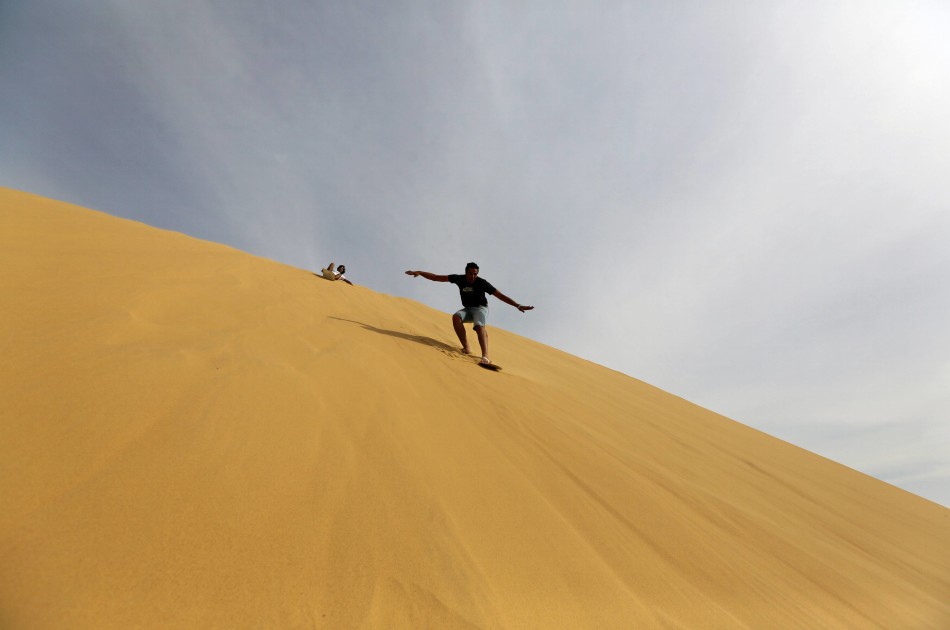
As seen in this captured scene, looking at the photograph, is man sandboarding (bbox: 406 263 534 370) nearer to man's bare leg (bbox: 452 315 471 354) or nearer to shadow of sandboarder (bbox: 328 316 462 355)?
man's bare leg (bbox: 452 315 471 354)

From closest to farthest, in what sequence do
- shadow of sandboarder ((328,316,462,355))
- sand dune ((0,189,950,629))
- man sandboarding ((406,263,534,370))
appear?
sand dune ((0,189,950,629)) → shadow of sandboarder ((328,316,462,355)) → man sandboarding ((406,263,534,370))

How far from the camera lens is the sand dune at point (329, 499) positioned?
936 mm

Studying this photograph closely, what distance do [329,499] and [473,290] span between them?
12.4 feet

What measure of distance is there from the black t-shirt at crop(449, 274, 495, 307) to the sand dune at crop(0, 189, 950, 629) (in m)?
1.81

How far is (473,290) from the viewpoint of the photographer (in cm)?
493

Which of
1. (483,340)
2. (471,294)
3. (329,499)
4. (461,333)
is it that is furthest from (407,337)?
(329,499)

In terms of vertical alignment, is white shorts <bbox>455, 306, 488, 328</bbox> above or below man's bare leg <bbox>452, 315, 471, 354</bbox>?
above

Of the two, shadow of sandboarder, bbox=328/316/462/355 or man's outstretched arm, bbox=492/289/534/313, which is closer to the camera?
shadow of sandboarder, bbox=328/316/462/355

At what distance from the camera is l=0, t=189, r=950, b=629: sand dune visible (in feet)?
3.07

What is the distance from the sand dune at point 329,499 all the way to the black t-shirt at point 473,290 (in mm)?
1814

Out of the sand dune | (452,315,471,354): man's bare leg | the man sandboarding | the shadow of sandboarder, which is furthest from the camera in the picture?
the man sandboarding

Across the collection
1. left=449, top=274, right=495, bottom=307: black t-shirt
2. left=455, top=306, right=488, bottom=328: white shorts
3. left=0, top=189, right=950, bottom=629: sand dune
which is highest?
left=449, top=274, right=495, bottom=307: black t-shirt

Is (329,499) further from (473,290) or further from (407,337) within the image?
(473,290)

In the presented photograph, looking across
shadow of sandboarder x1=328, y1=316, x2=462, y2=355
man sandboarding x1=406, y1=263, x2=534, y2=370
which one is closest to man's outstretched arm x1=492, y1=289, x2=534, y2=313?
man sandboarding x1=406, y1=263, x2=534, y2=370
